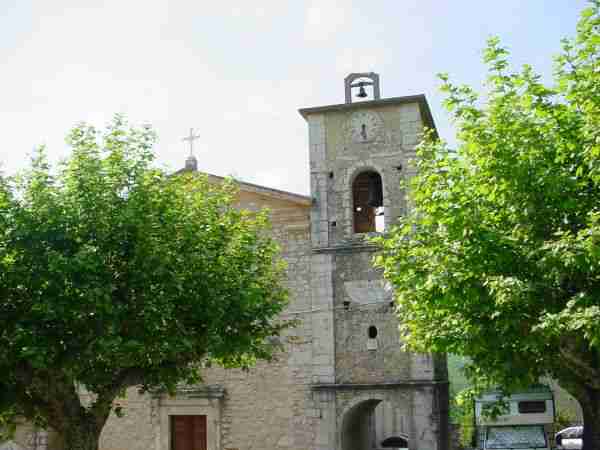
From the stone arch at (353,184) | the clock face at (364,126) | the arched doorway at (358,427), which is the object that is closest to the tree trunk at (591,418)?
the arched doorway at (358,427)

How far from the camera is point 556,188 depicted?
1066 centimetres

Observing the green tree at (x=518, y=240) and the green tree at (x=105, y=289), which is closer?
the green tree at (x=518, y=240)

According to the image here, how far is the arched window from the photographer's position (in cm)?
1888

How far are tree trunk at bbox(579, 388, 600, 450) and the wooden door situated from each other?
972cm

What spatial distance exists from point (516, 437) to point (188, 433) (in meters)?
8.04

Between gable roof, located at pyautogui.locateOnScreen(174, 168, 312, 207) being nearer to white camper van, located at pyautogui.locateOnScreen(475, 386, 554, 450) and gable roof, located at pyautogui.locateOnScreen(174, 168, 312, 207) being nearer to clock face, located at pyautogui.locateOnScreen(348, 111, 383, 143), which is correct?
clock face, located at pyautogui.locateOnScreen(348, 111, 383, 143)

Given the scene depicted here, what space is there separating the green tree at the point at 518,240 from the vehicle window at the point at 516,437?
5.99m

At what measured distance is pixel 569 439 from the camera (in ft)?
93.3

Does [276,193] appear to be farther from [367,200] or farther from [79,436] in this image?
[79,436]

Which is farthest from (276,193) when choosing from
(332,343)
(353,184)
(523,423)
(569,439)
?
(569,439)

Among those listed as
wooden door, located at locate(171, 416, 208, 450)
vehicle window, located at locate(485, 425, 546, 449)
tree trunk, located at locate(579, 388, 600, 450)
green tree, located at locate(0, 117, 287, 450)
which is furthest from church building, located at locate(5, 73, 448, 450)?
tree trunk, located at locate(579, 388, 600, 450)

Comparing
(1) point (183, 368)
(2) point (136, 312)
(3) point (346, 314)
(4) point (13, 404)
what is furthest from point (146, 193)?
(3) point (346, 314)

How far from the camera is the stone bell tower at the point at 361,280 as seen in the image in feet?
56.6

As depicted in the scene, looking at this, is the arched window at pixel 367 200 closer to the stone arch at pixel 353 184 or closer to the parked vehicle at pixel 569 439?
the stone arch at pixel 353 184
